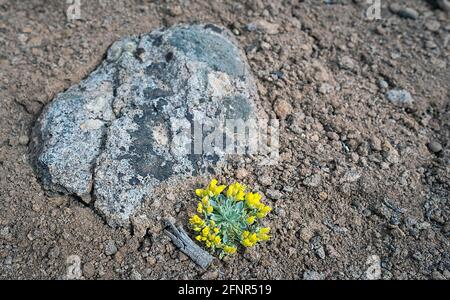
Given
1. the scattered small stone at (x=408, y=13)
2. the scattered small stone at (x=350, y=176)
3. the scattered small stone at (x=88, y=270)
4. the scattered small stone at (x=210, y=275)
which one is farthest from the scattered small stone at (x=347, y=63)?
the scattered small stone at (x=88, y=270)

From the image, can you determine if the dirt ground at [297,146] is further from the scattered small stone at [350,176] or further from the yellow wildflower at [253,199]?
the yellow wildflower at [253,199]

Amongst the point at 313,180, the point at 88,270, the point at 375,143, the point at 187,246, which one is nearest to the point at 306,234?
the point at 313,180

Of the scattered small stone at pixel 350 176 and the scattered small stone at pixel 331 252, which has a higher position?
the scattered small stone at pixel 350 176

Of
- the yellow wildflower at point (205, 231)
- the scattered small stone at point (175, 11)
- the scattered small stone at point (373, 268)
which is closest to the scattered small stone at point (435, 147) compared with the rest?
the scattered small stone at point (373, 268)

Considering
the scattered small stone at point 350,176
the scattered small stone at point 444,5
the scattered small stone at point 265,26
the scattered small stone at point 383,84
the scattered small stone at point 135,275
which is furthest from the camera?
the scattered small stone at point 444,5

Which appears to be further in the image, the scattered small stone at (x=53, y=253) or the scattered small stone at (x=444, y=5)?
the scattered small stone at (x=444, y=5)

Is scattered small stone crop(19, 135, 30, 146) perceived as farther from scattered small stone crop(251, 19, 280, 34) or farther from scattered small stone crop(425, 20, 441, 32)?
scattered small stone crop(425, 20, 441, 32)

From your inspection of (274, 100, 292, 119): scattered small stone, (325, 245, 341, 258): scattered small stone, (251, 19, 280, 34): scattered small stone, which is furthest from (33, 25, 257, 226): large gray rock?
(325, 245, 341, 258): scattered small stone

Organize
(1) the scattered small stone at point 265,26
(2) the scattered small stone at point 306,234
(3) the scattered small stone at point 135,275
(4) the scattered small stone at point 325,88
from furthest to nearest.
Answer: (1) the scattered small stone at point 265,26
(4) the scattered small stone at point 325,88
(2) the scattered small stone at point 306,234
(3) the scattered small stone at point 135,275

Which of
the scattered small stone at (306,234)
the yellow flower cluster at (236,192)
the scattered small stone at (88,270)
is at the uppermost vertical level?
the yellow flower cluster at (236,192)
